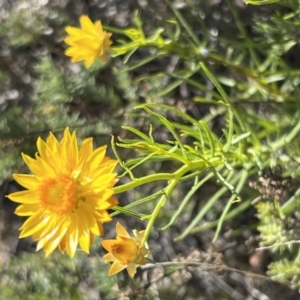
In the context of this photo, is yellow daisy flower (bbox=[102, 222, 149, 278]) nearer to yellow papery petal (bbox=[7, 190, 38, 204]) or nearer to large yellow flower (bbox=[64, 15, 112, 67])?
yellow papery petal (bbox=[7, 190, 38, 204])

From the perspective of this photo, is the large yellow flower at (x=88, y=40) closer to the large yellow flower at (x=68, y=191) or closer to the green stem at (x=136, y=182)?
the large yellow flower at (x=68, y=191)

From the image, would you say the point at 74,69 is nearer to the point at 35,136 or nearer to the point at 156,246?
the point at 35,136

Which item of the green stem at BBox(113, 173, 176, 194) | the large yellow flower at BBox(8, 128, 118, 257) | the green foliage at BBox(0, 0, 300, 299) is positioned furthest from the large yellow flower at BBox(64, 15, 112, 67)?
the green stem at BBox(113, 173, 176, 194)

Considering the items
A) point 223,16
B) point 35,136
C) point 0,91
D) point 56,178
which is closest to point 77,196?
point 56,178

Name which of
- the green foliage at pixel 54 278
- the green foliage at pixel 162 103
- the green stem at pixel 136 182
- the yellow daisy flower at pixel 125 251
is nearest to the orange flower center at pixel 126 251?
the yellow daisy flower at pixel 125 251

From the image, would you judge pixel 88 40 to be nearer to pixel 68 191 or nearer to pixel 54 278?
pixel 68 191

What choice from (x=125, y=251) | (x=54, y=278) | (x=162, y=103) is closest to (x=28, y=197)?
(x=125, y=251)
